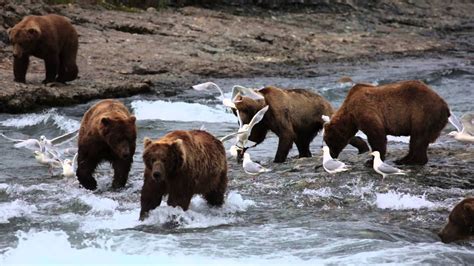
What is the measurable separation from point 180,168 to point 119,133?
144cm

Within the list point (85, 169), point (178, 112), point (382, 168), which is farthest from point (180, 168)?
point (178, 112)

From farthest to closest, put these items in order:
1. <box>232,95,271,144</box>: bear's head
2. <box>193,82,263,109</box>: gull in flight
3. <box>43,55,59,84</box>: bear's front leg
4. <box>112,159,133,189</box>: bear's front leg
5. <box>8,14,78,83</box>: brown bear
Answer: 1. <box>43,55,59,84</box>: bear's front leg
2. <box>8,14,78,83</box>: brown bear
3. <box>232,95,271,144</box>: bear's head
4. <box>193,82,263,109</box>: gull in flight
5. <box>112,159,133,189</box>: bear's front leg

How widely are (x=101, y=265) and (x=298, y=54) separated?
1573 cm

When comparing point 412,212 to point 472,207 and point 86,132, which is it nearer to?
point 472,207

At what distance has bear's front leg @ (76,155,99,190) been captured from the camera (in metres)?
9.78

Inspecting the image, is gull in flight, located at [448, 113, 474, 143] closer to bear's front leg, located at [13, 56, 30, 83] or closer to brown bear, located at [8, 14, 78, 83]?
brown bear, located at [8, 14, 78, 83]

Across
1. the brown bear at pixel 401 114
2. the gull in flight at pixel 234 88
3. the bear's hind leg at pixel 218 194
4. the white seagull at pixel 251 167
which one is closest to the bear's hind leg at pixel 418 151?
the brown bear at pixel 401 114

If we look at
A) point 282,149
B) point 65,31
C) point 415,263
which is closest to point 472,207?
point 415,263

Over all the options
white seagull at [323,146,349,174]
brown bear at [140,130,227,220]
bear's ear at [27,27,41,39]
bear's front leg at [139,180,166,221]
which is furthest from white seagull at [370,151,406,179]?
bear's ear at [27,27,41,39]

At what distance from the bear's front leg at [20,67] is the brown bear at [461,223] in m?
9.70

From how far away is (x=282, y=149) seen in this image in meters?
11.4

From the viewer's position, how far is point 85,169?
9.79m

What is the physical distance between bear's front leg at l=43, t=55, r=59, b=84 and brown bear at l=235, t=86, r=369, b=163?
5.62 m

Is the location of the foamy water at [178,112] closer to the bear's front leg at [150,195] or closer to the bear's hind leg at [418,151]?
the bear's hind leg at [418,151]
